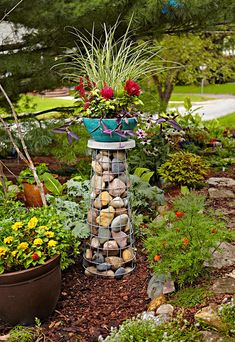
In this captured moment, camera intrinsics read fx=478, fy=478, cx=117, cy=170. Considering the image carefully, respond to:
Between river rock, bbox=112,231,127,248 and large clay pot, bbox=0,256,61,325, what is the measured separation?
565 mm

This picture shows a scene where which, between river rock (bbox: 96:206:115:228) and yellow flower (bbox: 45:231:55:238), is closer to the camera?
yellow flower (bbox: 45:231:55:238)

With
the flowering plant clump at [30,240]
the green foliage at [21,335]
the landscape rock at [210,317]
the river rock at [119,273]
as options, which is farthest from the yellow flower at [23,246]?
the landscape rock at [210,317]

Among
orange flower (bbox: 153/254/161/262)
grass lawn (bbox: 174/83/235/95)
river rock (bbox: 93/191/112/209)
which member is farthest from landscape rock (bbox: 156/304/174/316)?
grass lawn (bbox: 174/83/235/95)

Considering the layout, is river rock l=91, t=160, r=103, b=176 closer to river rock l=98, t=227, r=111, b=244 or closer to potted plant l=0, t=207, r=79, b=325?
river rock l=98, t=227, r=111, b=244

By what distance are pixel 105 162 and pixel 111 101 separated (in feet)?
1.35

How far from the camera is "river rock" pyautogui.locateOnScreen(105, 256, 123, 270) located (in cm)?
330

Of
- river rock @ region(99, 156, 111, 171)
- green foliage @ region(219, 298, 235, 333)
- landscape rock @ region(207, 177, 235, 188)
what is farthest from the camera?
landscape rock @ region(207, 177, 235, 188)

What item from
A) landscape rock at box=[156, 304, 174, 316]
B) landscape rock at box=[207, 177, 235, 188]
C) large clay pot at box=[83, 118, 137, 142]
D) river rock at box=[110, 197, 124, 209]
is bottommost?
landscape rock at box=[207, 177, 235, 188]

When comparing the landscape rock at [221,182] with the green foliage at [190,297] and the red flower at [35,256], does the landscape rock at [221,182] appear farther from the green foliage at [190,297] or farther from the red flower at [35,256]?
the red flower at [35,256]

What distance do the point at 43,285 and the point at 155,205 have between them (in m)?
1.76

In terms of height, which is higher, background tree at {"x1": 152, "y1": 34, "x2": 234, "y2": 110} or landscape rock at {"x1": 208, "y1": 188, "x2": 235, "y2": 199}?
background tree at {"x1": 152, "y1": 34, "x2": 234, "y2": 110}

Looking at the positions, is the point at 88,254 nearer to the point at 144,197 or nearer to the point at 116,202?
the point at 116,202

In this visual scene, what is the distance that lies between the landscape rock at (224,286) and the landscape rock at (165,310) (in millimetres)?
279

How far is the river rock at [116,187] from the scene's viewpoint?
325 cm
